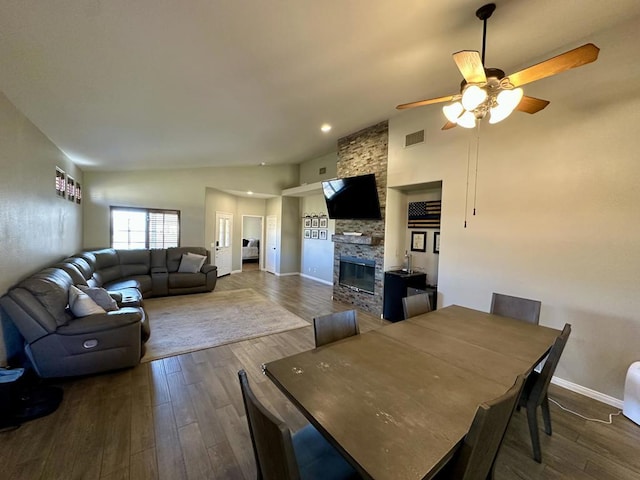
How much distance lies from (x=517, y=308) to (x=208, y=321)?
422 cm

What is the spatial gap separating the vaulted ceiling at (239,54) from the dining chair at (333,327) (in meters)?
2.26

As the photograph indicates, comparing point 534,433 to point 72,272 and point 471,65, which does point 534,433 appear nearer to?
point 471,65

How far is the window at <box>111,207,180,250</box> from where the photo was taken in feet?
20.6

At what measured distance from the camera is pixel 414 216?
4.74 metres

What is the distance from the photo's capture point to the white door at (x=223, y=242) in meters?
7.88

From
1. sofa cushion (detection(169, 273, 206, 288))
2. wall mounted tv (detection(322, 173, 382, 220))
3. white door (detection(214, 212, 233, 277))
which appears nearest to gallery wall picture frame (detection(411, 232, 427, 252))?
wall mounted tv (detection(322, 173, 382, 220))

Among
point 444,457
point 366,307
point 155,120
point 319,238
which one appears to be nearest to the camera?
point 444,457

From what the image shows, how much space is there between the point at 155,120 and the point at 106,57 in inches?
55.8

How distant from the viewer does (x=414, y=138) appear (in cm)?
419

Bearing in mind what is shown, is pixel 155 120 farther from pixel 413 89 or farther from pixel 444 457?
pixel 444 457

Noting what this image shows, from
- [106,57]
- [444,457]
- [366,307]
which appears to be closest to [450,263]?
[366,307]

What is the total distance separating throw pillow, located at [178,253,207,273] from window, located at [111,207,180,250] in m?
1.02

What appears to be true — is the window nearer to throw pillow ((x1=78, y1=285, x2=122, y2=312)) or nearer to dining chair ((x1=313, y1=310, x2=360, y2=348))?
throw pillow ((x1=78, y1=285, x2=122, y2=312))

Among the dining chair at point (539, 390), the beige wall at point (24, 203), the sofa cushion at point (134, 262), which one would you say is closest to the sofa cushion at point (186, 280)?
the sofa cushion at point (134, 262)
